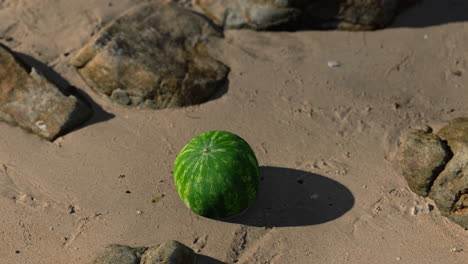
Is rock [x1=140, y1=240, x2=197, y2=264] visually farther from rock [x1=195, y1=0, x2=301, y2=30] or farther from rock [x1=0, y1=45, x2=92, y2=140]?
rock [x1=195, y1=0, x2=301, y2=30]

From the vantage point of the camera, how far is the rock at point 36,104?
7.89 meters

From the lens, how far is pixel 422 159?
23.1ft

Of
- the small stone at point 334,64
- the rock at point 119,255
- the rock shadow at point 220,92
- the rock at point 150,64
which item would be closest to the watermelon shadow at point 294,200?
the rock at point 119,255

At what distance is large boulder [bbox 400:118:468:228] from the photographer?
669cm

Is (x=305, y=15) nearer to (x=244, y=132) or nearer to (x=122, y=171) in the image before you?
(x=244, y=132)

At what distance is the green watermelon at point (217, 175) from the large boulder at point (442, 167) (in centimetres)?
209

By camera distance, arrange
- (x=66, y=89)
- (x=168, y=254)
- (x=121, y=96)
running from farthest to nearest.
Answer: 1. (x=66, y=89)
2. (x=121, y=96)
3. (x=168, y=254)

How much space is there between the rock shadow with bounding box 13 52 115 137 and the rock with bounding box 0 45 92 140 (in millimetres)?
79

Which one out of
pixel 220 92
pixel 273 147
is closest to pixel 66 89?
pixel 220 92

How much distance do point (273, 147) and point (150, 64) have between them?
226 cm

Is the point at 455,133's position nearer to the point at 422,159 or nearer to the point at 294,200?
the point at 422,159

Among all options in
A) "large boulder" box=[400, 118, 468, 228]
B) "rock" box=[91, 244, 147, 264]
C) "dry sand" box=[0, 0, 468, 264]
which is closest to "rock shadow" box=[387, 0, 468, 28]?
"dry sand" box=[0, 0, 468, 264]

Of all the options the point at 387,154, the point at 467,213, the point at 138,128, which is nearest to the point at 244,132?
the point at 138,128

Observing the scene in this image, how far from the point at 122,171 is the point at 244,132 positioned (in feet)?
5.91
